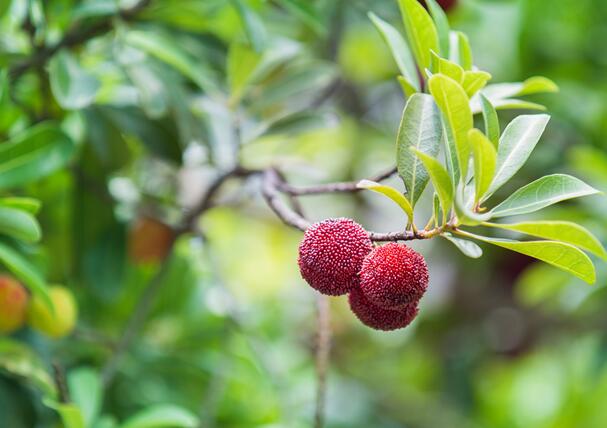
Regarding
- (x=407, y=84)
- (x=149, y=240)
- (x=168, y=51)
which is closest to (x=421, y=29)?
(x=407, y=84)

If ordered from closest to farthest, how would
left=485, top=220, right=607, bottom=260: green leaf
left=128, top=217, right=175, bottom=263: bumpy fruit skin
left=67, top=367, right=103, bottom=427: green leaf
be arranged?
left=485, top=220, right=607, bottom=260: green leaf < left=67, top=367, right=103, bottom=427: green leaf < left=128, top=217, right=175, bottom=263: bumpy fruit skin

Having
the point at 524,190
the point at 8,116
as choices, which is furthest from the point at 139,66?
the point at 524,190

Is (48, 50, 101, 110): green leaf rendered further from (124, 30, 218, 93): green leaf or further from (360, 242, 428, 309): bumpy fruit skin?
(360, 242, 428, 309): bumpy fruit skin

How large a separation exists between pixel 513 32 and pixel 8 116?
4.44 feet

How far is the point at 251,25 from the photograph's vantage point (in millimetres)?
1229

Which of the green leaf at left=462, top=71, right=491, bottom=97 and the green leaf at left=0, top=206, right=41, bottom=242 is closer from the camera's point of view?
the green leaf at left=462, top=71, right=491, bottom=97

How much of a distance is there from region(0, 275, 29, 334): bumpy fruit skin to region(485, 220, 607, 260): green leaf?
826 mm

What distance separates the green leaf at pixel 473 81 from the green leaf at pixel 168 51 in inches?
18.9

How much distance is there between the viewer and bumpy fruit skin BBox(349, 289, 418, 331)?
837mm

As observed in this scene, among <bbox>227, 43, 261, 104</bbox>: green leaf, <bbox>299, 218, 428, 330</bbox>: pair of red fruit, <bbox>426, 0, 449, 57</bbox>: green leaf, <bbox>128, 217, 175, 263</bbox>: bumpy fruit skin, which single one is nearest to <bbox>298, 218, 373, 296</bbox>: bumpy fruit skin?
Result: <bbox>299, 218, 428, 330</bbox>: pair of red fruit

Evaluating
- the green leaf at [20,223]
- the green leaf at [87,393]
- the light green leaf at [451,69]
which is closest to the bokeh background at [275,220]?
the green leaf at [87,393]

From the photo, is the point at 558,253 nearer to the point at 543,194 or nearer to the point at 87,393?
the point at 543,194

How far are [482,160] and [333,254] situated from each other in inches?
6.8

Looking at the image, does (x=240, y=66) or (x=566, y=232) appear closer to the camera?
(x=566, y=232)
